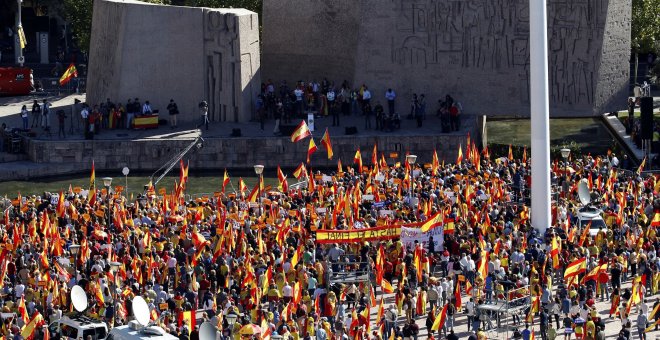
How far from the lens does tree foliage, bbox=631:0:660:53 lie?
78.4m

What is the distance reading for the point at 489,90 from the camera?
218 ft

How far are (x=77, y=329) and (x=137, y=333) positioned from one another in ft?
8.60

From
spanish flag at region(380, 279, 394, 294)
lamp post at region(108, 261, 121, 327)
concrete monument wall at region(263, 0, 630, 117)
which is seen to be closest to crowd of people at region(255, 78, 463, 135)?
concrete monument wall at region(263, 0, 630, 117)

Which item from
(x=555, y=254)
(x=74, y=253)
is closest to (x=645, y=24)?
(x=555, y=254)

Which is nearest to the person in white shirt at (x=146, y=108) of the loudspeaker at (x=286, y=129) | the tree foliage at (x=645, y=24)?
the loudspeaker at (x=286, y=129)

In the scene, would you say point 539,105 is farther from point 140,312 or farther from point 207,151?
point 140,312

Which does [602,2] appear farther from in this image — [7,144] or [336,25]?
[7,144]

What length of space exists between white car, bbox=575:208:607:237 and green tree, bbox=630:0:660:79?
3339 cm

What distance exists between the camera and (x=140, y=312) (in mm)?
33625

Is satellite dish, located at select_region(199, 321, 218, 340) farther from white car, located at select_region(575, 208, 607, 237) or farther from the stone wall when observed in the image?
the stone wall

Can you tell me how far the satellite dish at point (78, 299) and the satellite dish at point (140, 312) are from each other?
3043 mm

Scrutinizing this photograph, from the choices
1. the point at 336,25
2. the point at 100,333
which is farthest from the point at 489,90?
the point at 100,333

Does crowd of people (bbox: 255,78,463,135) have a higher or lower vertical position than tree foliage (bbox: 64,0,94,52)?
lower

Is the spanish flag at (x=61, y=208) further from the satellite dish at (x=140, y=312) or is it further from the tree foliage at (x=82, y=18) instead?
the tree foliage at (x=82, y=18)
